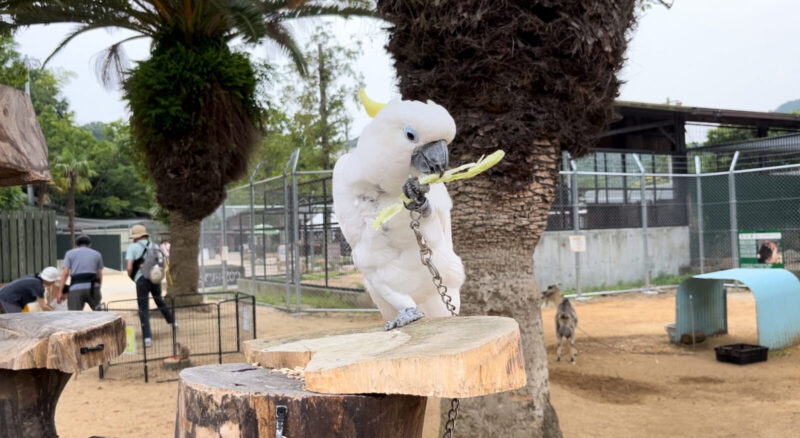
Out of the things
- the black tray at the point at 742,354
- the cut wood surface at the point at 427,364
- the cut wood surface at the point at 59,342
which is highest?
the cut wood surface at the point at 427,364

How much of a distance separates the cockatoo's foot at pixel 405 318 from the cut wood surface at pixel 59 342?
198 centimetres

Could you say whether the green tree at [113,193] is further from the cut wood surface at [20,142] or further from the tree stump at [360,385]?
the tree stump at [360,385]

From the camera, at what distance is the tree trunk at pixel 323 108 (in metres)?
17.0

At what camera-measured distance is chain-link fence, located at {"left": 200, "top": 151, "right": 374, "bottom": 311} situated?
12227 millimetres

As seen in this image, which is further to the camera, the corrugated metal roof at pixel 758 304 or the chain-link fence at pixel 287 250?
the chain-link fence at pixel 287 250

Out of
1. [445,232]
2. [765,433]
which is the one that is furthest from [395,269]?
[765,433]

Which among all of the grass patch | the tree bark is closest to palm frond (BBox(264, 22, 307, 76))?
the grass patch

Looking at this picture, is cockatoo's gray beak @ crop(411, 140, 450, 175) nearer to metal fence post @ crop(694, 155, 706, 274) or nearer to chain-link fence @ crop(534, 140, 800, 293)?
chain-link fence @ crop(534, 140, 800, 293)

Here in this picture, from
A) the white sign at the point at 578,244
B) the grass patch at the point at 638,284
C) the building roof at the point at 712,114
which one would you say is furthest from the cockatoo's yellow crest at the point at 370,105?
the building roof at the point at 712,114

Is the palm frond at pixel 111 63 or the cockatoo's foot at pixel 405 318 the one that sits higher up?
the palm frond at pixel 111 63

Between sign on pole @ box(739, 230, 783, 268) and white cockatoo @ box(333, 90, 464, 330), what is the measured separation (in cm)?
1113

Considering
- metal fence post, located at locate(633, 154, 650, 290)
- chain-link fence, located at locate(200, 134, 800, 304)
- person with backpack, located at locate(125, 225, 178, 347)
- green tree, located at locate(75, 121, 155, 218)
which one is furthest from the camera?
green tree, located at locate(75, 121, 155, 218)

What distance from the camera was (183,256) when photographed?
10.8 m

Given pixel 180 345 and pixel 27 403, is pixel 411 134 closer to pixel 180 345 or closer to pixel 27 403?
pixel 27 403
